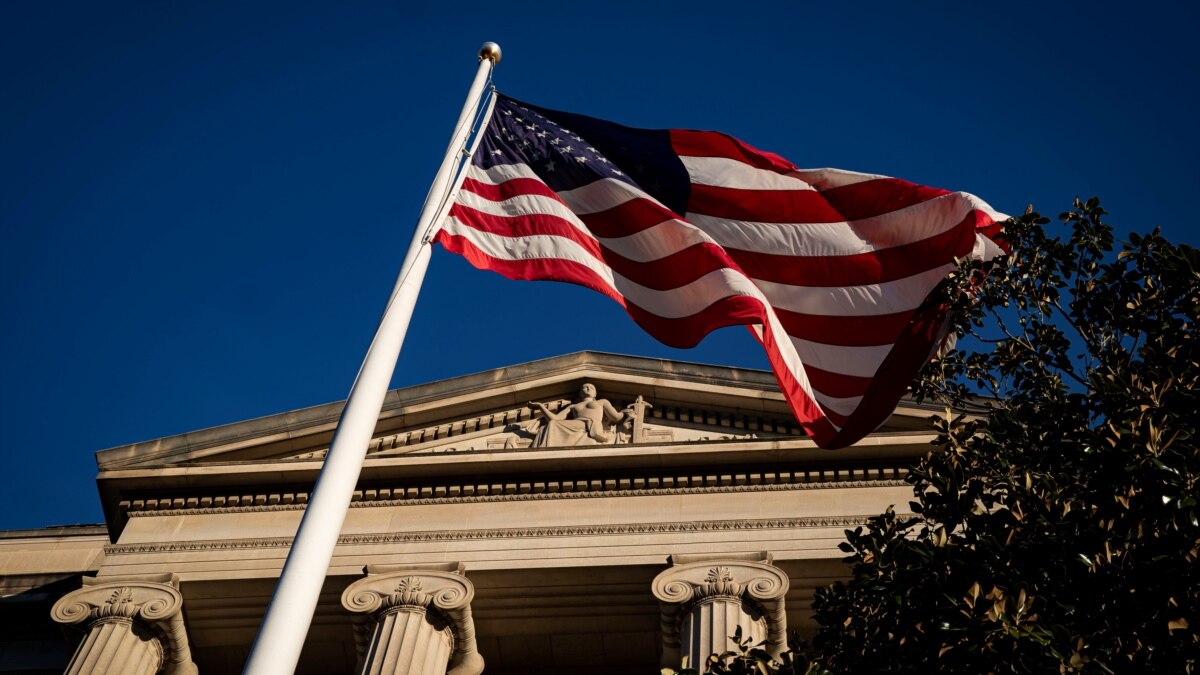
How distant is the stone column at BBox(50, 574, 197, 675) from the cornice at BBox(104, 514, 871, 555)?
87cm

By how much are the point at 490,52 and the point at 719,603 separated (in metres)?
10.0

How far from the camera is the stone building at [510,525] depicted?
22.6m

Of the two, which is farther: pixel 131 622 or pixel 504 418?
pixel 504 418

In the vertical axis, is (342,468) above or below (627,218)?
below

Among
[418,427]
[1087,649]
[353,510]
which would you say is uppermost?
[418,427]

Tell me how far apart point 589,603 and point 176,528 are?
25.7ft

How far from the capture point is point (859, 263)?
14.6 meters

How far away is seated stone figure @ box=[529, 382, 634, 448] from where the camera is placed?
2508 centimetres

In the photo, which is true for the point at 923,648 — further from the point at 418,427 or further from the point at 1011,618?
the point at 418,427

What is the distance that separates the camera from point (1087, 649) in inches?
383

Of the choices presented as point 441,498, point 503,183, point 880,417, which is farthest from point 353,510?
point 880,417

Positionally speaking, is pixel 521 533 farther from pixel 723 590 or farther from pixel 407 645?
pixel 723 590

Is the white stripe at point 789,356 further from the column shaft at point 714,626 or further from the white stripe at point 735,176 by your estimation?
the column shaft at point 714,626

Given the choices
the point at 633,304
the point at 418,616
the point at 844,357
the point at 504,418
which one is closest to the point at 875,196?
the point at 844,357
